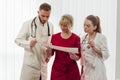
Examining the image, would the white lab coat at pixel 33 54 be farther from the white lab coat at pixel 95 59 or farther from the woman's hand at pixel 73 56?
the white lab coat at pixel 95 59

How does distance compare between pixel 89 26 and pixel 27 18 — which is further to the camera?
pixel 27 18

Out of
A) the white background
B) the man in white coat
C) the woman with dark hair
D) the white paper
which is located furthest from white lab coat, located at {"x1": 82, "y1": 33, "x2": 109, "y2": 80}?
the white background

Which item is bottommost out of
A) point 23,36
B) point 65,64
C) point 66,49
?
point 65,64

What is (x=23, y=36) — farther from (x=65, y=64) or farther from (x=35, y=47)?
(x=65, y=64)

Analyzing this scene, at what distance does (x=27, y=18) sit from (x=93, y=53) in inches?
49.3

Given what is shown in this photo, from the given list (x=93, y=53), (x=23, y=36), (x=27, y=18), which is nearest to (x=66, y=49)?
(x=93, y=53)

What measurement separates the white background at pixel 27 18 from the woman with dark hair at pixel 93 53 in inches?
33.0

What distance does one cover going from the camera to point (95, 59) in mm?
2324

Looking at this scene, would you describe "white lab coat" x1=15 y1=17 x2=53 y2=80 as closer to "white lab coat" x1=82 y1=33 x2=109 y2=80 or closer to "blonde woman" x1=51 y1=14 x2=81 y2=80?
"blonde woman" x1=51 y1=14 x2=81 y2=80

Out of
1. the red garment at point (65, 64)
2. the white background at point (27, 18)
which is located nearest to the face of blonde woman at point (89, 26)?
the red garment at point (65, 64)

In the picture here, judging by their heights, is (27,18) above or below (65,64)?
above

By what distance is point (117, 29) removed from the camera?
3.38 meters

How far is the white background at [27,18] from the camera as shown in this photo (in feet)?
10.4

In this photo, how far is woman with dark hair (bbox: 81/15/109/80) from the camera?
7.56 ft
